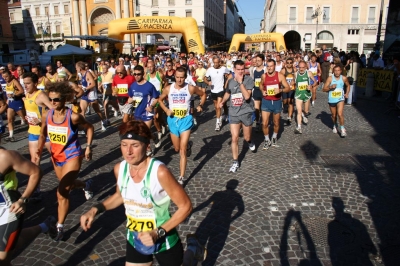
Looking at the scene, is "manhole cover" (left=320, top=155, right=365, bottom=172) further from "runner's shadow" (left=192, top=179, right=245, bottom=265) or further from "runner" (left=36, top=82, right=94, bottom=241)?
"runner" (left=36, top=82, right=94, bottom=241)

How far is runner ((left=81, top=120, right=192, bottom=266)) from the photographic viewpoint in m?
2.35

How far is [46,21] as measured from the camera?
7344 centimetres

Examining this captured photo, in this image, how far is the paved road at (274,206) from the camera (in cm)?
371

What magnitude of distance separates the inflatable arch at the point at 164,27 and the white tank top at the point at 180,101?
58.6 feet

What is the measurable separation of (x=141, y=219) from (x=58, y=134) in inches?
85.5

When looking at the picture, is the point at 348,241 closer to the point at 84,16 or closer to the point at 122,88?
the point at 122,88

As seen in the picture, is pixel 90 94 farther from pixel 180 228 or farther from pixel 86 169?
pixel 180 228

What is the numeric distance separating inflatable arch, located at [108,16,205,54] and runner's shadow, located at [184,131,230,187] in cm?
1537

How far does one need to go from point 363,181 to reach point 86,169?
502 cm

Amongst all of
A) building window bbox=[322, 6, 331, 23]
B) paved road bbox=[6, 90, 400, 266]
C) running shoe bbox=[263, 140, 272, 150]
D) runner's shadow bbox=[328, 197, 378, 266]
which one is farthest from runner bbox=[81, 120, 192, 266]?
building window bbox=[322, 6, 331, 23]

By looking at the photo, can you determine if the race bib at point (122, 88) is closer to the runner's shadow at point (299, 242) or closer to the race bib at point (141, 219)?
the runner's shadow at point (299, 242)

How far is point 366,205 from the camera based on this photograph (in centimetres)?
477

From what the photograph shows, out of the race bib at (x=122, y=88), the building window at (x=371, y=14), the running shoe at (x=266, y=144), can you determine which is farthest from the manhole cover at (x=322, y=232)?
the building window at (x=371, y=14)

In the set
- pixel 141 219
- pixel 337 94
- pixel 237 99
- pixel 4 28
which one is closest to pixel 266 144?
pixel 237 99
